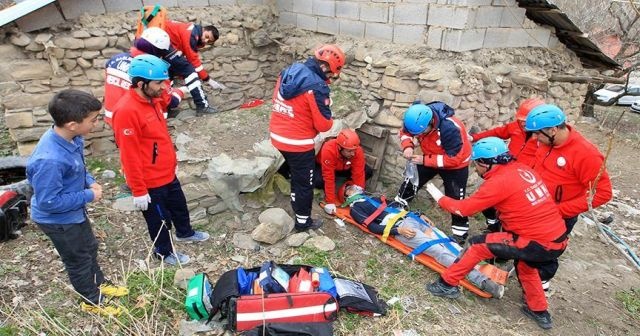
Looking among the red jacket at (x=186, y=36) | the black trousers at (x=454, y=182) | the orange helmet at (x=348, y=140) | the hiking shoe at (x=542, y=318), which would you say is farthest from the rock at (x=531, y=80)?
the red jacket at (x=186, y=36)

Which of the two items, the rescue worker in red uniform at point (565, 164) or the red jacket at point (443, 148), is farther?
the red jacket at point (443, 148)

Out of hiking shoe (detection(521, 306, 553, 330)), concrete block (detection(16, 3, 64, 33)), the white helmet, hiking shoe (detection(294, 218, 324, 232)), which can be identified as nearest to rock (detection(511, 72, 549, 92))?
hiking shoe (detection(521, 306, 553, 330))

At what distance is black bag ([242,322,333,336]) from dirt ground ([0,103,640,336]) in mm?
259

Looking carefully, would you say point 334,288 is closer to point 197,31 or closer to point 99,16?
point 197,31

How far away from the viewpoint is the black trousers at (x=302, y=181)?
4.18 meters

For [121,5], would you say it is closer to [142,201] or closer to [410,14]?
[142,201]

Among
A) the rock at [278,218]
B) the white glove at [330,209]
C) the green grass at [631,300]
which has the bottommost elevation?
the green grass at [631,300]

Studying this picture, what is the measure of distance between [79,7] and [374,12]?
3.87 meters

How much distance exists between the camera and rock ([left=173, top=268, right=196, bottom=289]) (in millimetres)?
3516

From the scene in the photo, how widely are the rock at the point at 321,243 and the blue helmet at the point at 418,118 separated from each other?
1.48 metres

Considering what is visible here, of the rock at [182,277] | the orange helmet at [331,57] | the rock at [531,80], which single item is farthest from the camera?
the rock at [531,80]

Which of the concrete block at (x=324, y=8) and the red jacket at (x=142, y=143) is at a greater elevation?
the concrete block at (x=324, y=8)

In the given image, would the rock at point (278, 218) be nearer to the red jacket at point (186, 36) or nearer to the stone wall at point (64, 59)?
the red jacket at point (186, 36)

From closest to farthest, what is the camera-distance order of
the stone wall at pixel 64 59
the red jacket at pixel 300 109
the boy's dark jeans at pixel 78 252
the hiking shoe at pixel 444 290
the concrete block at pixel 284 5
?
1. the boy's dark jeans at pixel 78 252
2. the hiking shoe at pixel 444 290
3. the red jacket at pixel 300 109
4. the stone wall at pixel 64 59
5. the concrete block at pixel 284 5
